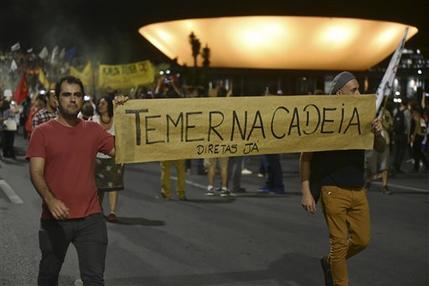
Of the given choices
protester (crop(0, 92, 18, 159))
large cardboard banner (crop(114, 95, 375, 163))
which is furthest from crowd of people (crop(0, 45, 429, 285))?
protester (crop(0, 92, 18, 159))

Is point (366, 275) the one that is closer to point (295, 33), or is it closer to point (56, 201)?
point (56, 201)

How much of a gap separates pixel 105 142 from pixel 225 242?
3483 millimetres

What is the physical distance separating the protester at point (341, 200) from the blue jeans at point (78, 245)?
1647 millimetres

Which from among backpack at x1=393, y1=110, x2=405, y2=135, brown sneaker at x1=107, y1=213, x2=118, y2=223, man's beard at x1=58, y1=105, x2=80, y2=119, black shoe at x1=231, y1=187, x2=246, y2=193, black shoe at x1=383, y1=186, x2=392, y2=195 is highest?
man's beard at x1=58, y1=105, x2=80, y2=119

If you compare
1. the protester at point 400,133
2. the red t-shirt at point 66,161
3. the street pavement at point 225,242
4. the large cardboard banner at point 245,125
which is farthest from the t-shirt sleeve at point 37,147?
the protester at point 400,133

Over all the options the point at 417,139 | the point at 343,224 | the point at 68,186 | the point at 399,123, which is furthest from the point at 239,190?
the point at 68,186

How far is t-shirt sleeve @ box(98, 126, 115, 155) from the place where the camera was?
4734 mm

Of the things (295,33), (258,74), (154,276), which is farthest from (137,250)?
(258,74)

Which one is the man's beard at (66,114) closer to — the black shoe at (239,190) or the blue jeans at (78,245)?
the blue jeans at (78,245)

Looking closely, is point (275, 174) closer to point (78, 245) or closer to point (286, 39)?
point (78, 245)

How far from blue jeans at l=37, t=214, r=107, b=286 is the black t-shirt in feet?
5.66

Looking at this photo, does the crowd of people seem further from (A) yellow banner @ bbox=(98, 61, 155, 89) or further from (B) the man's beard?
(A) yellow banner @ bbox=(98, 61, 155, 89)

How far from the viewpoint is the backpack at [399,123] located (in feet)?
56.1

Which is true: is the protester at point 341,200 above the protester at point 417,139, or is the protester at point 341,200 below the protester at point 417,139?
above
